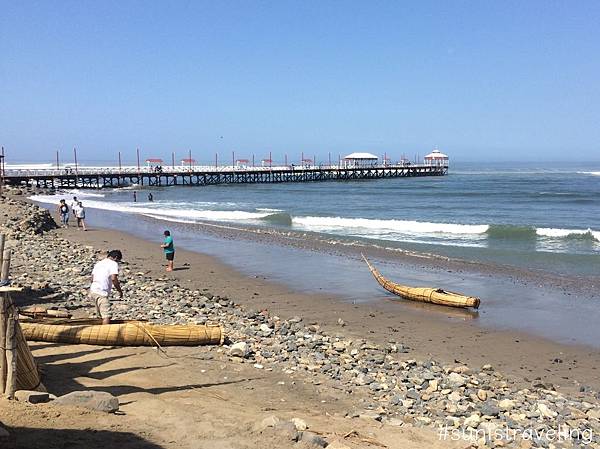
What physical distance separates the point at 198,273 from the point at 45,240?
8082 mm

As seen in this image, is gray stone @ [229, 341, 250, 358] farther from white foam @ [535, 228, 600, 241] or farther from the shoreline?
white foam @ [535, 228, 600, 241]

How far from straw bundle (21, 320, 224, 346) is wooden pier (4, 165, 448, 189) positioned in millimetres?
55145

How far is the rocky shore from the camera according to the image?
6.68m

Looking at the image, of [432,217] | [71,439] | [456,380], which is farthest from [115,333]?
[432,217]

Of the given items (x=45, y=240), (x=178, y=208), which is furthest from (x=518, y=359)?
(x=178, y=208)

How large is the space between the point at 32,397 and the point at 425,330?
7677 millimetres

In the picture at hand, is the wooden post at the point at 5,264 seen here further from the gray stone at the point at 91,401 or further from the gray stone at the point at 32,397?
the gray stone at the point at 91,401

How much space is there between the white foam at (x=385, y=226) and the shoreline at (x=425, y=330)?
14764mm

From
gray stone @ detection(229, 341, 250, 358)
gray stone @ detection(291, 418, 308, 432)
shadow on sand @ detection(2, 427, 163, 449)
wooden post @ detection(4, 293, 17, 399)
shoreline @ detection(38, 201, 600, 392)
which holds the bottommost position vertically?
shoreline @ detection(38, 201, 600, 392)

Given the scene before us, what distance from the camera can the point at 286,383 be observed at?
774cm

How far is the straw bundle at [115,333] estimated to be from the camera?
847 cm

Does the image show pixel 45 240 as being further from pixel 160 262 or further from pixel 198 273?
pixel 198 273

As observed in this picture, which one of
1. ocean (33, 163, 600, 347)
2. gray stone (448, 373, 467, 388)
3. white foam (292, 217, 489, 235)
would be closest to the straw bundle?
gray stone (448, 373, 467, 388)

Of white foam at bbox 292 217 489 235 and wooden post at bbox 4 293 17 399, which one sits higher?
wooden post at bbox 4 293 17 399
